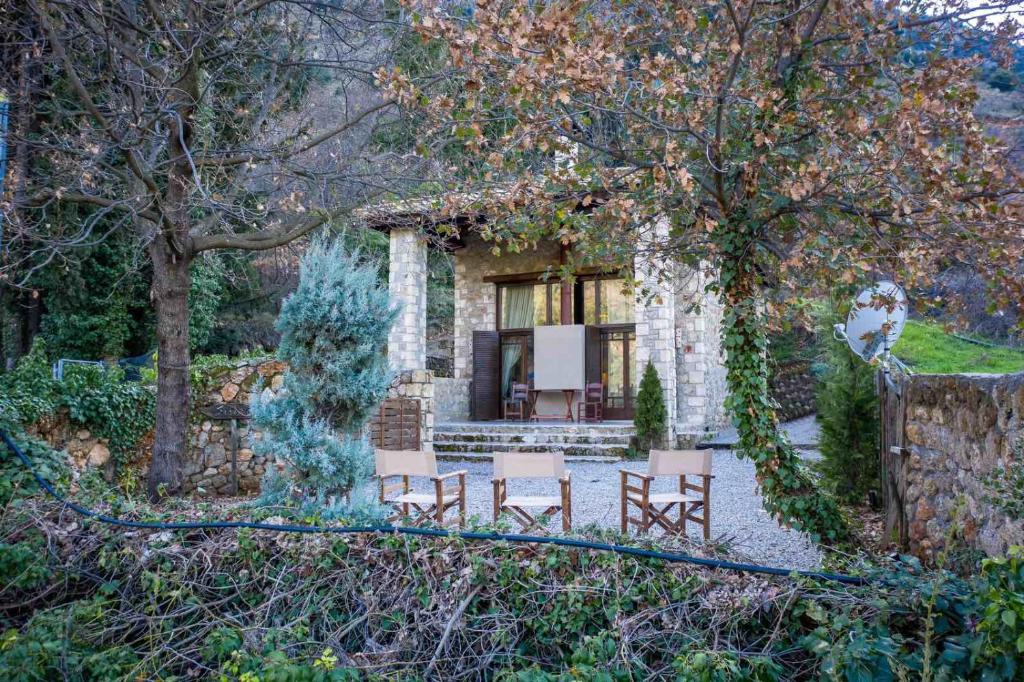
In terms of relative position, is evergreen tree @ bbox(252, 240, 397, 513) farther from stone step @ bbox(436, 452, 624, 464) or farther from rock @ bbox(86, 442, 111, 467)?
stone step @ bbox(436, 452, 624, 464)

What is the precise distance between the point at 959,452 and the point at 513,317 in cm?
1140

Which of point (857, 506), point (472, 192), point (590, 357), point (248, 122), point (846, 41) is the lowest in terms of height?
point (857, 506)

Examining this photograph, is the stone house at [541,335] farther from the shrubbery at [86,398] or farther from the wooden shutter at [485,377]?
the shrubbery at [86,398]

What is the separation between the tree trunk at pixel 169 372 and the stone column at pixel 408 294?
21.6ft

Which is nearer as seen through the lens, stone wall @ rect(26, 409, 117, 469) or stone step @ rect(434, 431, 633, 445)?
stone wall @ rect(26, 409, 117, 469)

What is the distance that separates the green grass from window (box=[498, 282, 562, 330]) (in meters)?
6.48

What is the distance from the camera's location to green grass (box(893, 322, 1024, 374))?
1272 cm

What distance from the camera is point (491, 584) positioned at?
2938 mm

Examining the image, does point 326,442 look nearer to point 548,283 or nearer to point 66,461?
point 66,461

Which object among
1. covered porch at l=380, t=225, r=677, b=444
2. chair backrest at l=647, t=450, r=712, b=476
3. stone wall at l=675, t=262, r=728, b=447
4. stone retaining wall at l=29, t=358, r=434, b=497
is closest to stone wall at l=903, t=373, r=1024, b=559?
chair backrest at l=647, t=450, r=712, b=476

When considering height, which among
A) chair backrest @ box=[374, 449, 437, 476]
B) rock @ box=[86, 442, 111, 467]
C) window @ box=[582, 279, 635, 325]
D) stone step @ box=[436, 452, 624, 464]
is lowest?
stone step @ box=[436, 452, 624, 464]

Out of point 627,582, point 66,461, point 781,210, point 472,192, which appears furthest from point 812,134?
point 66,461

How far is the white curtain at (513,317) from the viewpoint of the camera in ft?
47.3

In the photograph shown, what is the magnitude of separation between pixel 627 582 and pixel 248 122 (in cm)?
635
